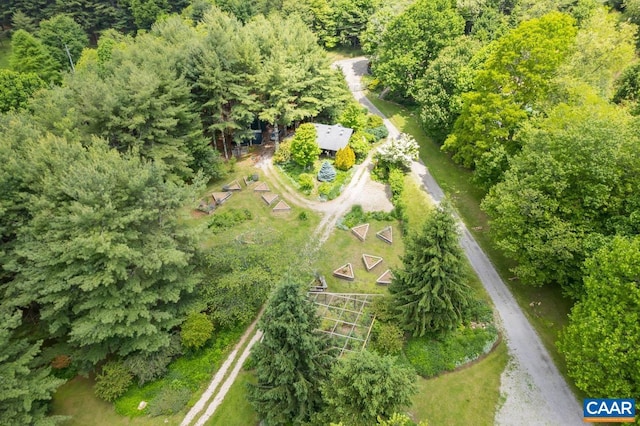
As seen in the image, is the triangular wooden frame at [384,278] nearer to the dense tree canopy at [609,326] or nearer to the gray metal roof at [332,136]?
the dense tree canopy at [609,326]

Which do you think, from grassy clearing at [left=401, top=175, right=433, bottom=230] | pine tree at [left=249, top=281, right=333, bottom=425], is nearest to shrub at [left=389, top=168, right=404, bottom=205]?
grassy clearing at [left=401, top=175, right=433, bottom=230]

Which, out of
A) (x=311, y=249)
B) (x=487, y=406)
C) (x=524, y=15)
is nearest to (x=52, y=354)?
(x=311, y=249)

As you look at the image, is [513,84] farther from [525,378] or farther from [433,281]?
[525,378]

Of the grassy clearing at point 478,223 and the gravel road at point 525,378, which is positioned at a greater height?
the grassy clearing at point 478,223

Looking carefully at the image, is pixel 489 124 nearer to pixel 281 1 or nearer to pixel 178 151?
pixel 178 151

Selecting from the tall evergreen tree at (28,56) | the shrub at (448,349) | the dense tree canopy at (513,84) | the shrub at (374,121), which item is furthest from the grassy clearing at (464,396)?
the tall evergreen tree at (28,56)
